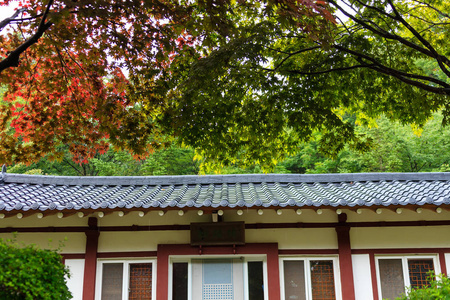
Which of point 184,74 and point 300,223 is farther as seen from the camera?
point 300,223

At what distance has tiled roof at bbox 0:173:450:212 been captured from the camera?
6.64 metres

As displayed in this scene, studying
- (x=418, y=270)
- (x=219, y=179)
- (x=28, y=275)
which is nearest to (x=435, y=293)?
(x=418, y=270)

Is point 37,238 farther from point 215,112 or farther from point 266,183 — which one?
point 266,183

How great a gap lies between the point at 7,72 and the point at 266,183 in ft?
18.6

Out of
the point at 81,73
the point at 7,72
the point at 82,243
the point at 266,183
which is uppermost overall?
the point at 81,73

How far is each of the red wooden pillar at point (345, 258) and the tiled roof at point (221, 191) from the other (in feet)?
2.05

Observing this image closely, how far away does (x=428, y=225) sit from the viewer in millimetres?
7562

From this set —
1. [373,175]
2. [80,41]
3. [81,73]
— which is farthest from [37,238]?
[373,175]

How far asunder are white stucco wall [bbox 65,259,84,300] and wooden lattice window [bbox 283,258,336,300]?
397cm

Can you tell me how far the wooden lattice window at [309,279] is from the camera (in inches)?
295

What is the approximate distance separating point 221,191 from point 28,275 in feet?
15.9

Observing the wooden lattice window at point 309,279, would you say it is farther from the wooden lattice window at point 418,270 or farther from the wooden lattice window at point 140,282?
the wooden lattice window at point 140,282

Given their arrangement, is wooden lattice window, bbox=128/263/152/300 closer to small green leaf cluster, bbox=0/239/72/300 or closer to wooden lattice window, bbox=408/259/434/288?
small green leaf cluster, bbox=0/239/72/300

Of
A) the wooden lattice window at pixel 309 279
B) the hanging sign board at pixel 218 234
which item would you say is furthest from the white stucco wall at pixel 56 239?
the wooden lattice window at pixel 309 279
